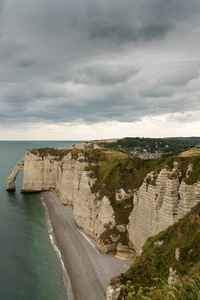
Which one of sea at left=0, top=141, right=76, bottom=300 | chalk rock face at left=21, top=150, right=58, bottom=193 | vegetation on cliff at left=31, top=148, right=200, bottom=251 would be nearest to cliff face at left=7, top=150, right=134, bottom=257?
vegetation on cliff at left=31, top=148, right=200, bottom=251

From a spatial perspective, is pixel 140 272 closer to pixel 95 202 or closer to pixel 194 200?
pixel 194 200

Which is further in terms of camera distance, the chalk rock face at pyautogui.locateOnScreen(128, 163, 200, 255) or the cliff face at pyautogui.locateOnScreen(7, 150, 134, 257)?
the cliff face at pyautogui.locateOnScreen(7, 150, 134, 257)

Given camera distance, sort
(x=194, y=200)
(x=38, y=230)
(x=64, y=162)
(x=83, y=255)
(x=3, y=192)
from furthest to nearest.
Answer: (x=3, y=192)
(x=64, y=162)
(x=38, y=230)
(x=83, y=255)
(x=194, y=200)

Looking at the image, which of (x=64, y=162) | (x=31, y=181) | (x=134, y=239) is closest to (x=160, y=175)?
(x=134, y=239)

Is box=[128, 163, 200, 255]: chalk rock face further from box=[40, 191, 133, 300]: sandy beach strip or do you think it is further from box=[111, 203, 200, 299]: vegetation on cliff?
box=[40, 191, 133, 300]: sandy beach strip

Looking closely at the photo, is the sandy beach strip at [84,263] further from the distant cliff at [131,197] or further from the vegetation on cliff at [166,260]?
the vegetation on cliff at [166,260]

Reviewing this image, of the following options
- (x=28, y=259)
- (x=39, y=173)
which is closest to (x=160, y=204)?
(x=28, y=259)
